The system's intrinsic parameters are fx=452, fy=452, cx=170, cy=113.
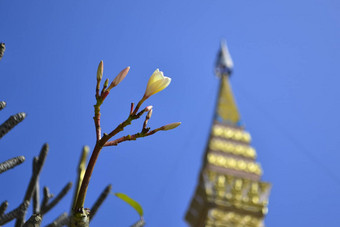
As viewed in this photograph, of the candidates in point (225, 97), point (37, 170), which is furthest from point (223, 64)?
point (37, 170)

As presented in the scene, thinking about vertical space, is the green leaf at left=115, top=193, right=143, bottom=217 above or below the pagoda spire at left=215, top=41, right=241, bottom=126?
below

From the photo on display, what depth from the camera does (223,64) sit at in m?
18.4

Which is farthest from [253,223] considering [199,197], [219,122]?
[219,122]

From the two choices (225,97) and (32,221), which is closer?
(32,221)

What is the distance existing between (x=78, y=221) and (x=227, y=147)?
12305 millimetres

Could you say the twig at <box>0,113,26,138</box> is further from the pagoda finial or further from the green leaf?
the pagoda finial

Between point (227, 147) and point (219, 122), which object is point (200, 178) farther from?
point (219, 122)

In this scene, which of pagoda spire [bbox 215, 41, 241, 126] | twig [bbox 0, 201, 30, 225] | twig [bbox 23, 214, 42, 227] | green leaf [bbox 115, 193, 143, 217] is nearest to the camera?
twig [bbox 23, 214, 42, 227]

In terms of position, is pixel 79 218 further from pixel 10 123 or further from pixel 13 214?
pixel 13 214

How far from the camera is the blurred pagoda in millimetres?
11430

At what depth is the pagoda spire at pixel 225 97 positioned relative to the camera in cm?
1522

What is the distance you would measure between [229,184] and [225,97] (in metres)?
4.87

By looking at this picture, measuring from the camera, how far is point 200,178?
42.0ft

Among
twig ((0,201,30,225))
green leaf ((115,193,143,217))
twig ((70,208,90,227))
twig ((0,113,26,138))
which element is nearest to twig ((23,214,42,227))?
twig ((70,208,90,227))
